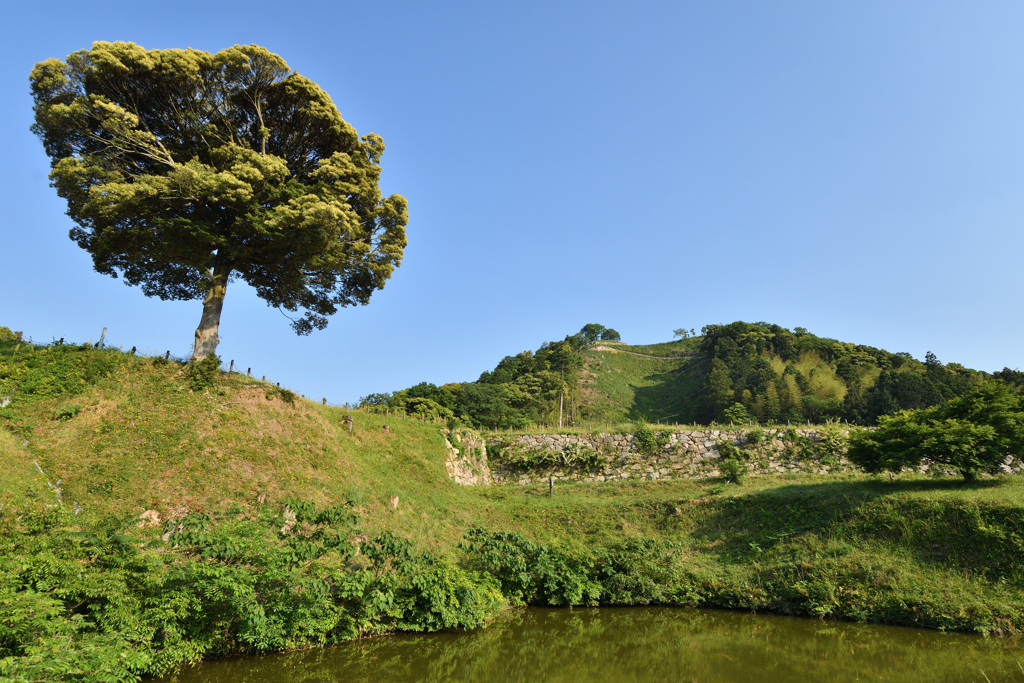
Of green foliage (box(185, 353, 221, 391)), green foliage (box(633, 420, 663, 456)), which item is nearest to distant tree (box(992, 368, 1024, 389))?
green foliage (box(633, 420, 663, 456))

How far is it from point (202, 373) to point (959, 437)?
25793 millimetres

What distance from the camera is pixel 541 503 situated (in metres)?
21.3

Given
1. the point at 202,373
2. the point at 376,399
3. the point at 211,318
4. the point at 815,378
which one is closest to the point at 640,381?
the point at 815,378

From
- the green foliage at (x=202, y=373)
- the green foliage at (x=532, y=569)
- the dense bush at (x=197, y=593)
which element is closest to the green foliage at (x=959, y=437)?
the green foliage at (x=532, y=569)

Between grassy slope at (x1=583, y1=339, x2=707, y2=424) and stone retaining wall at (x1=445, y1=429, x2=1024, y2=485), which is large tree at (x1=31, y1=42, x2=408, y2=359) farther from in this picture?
grassy slope at (x1=583, y1=339, x2=707, y2=424)

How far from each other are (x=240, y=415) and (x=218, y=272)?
6605mm

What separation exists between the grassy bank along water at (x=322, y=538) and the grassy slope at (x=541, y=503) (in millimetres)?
65

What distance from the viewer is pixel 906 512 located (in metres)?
15.3

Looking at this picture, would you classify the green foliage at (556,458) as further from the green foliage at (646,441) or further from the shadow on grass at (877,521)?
the shadow on grass at (877,521)

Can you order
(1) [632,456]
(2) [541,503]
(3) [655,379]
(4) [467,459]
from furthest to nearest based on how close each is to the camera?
(3) [655,379] → (1) [632,456] → (4) [467,459] → (2) [541,503]

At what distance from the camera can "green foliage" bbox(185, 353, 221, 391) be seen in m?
17.4

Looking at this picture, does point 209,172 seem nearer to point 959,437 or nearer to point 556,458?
point 556,458

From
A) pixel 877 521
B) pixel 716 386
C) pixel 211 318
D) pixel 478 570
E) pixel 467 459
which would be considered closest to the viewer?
pixel 478 570

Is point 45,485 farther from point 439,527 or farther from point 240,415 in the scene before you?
point 439,527
